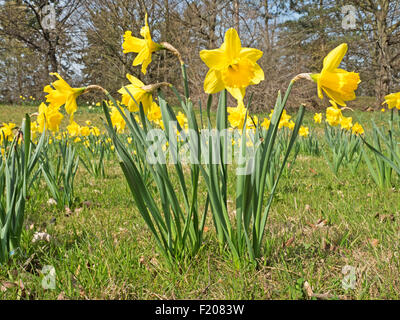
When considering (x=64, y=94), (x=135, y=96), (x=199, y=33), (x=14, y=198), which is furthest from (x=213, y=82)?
(x=199, y=33)

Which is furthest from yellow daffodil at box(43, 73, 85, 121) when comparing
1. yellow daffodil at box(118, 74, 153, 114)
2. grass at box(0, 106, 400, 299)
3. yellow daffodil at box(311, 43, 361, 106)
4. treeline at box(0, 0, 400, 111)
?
treeline at box(0, 0, 400, 111)

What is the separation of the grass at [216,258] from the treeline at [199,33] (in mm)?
6376

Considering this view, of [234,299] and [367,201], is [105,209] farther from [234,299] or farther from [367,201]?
[367,201]

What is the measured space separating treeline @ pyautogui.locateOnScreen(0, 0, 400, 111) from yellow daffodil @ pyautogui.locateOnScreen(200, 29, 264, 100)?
6770 millimetres

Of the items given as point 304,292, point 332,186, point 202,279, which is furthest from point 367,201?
point 202,279

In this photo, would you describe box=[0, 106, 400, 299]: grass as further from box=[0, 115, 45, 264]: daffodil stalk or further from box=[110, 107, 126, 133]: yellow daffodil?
box=[110, 107, 126, 133]: yellow daffodil

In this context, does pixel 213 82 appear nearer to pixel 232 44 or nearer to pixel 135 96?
pixel 232 44

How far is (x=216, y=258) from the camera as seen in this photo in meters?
1.23

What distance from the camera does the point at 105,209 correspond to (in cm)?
205

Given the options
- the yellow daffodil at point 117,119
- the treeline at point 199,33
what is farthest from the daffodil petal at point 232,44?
the treeline at point 199,33

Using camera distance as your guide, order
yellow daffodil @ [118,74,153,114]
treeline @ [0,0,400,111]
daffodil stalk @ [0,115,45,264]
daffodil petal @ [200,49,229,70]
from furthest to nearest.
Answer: treeline @ [0,0,400,111] → daffodil stalk @ [0,115,45,264] → yellow daffodil @ [118,74,153,114] → daffodil petal @ [200,49,229,70]

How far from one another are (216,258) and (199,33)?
9.91 m

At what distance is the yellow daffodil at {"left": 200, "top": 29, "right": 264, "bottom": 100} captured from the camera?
0.82 meters

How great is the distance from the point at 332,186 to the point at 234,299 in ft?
6.01
